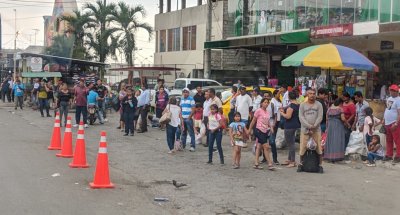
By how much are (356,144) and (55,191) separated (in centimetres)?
727

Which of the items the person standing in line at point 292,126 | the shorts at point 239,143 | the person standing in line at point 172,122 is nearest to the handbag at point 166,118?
the person standing in line at point 172,122

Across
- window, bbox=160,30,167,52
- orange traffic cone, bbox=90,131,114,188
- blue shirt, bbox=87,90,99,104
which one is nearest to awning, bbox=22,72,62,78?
blue shirt, bbox=87,90,99,104

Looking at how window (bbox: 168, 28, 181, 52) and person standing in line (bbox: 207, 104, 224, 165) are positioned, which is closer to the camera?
person standing in line (bbox: 207, 104, 224, 165)

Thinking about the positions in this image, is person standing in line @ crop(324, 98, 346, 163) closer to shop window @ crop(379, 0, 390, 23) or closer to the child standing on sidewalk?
the child standing on sidewalk

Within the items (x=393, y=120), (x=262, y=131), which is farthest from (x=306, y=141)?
(x=393, y=120)

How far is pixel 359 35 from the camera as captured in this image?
2136cm

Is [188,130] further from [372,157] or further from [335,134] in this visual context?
[372,157]

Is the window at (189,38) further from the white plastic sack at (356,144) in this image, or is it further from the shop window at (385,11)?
the white plastic sack at (356,144)

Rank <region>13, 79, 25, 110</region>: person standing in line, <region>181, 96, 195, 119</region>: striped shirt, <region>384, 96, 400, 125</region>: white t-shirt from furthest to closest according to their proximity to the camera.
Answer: <region>13, 79, 25, 110</region>: person standing in line, <region>181, 96, 195, 119</region>: striped shirt, <region>384, 96, 400, 125</region>: white t-shirt

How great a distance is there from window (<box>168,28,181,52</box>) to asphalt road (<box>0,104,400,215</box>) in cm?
2970

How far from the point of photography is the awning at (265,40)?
24047 millimetres

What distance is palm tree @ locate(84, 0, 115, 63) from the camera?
40094mm

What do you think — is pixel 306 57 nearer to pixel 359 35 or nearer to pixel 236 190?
pixel 236 190

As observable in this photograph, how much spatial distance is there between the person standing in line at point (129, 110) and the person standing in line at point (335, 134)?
7187mm
